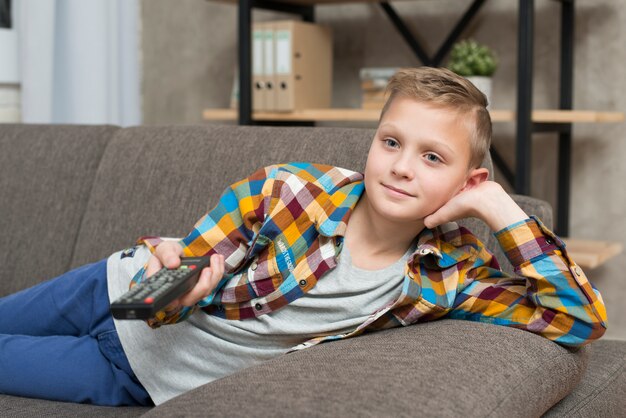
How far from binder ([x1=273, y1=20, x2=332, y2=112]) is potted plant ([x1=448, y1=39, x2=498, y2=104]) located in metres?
0.49

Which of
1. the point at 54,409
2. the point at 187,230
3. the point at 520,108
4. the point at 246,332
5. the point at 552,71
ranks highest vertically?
the point at 552,71

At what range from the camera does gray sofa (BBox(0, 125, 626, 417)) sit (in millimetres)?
933

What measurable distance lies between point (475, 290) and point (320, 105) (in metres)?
1.81

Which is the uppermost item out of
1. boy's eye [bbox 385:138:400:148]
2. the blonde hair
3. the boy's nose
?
the blonde hair

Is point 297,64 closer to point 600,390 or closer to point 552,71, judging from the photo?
point 552,71

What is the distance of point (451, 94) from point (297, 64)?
1.68m

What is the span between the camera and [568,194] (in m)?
2.73

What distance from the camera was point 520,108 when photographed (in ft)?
7.95

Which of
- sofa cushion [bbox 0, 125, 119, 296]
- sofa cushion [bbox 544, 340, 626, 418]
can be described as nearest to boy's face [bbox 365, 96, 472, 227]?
sofa cushion [bbox 544, 340, 626, 418]

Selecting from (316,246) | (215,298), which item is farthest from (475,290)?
(215,298)

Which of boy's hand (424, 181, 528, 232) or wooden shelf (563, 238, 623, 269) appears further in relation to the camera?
wooden shelf (563, 238, 623, 269)

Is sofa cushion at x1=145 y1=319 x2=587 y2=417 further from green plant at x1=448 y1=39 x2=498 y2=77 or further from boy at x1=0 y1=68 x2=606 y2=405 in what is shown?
green plant at x1=448 y1=39 x2=498 y2=77

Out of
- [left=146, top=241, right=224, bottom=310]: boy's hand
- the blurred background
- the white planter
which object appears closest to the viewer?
[left=146, top=241, right=224, bottom=310]: boy's hand

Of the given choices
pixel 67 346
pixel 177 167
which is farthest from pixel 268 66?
pixel 67 346
